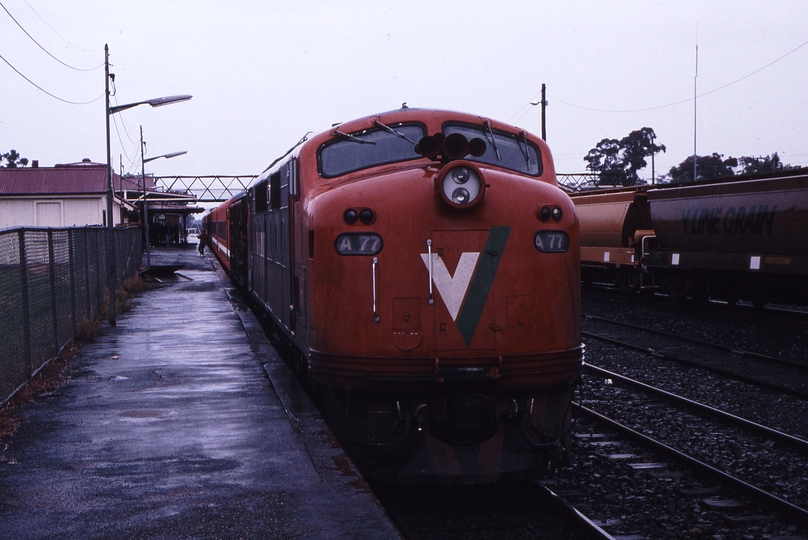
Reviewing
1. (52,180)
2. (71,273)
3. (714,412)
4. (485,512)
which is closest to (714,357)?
(714,412)

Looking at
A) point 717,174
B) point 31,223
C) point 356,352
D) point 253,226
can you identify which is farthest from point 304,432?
point 717,174

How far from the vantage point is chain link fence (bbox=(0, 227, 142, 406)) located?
8.86m

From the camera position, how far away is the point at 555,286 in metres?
6.65

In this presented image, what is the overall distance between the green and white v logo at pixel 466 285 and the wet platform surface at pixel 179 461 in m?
1.39

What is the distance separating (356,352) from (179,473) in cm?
158

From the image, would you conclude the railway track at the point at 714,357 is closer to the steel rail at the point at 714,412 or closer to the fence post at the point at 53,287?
the steel rail at the point at 714,412

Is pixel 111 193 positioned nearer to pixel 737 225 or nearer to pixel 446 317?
pixel 737 225

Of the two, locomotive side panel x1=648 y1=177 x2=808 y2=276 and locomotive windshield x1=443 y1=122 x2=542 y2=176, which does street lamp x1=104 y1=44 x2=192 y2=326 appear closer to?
locomotive windshield x1=443 y1=122 x2=542 y2=176

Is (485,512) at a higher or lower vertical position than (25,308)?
lower

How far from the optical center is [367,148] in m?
7.32

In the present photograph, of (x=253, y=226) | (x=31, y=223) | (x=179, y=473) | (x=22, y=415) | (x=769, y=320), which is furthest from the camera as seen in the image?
(x=31, y=223)

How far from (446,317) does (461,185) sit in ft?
3.32

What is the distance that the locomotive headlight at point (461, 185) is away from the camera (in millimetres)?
6332

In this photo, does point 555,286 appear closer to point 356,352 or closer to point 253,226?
point 356,352
